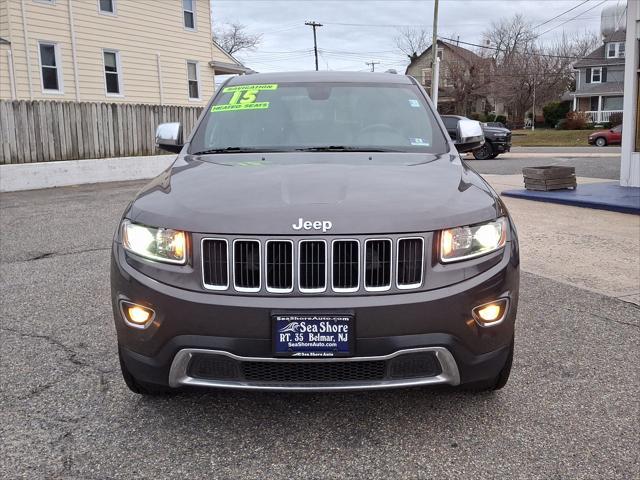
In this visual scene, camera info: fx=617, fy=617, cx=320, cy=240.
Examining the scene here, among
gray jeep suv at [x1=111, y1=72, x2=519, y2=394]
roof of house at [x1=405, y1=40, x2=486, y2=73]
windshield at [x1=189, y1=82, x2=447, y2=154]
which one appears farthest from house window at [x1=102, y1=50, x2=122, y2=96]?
roof of house at [x1=405, y1=40, x2=486, y2=73]

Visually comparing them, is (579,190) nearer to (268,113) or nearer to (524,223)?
(524,223)

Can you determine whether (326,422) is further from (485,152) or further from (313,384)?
(485,152)

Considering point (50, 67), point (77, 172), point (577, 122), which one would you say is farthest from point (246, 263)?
point (577, 122)

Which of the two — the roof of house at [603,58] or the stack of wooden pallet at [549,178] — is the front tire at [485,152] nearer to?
the stack of wooden pallet at [549,178]

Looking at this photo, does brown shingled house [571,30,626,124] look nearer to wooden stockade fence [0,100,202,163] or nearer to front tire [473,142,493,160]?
front tire [473,142,493,160]

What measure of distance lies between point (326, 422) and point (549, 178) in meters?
9.76

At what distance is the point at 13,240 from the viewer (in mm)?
7824

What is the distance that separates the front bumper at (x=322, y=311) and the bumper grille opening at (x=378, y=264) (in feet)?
0.22

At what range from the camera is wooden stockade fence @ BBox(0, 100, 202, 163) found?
14.4 meters

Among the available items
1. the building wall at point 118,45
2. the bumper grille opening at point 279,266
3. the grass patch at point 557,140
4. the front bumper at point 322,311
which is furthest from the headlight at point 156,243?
the grass patch at point 557,140

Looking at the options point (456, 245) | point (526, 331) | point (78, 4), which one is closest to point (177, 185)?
point (456, 245)

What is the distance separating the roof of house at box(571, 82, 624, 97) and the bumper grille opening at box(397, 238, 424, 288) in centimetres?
5905

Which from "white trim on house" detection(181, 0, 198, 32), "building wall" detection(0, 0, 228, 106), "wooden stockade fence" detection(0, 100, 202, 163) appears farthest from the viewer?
"white trim on house" detection(181, 0, 198, 32)

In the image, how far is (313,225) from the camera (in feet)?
8.37
